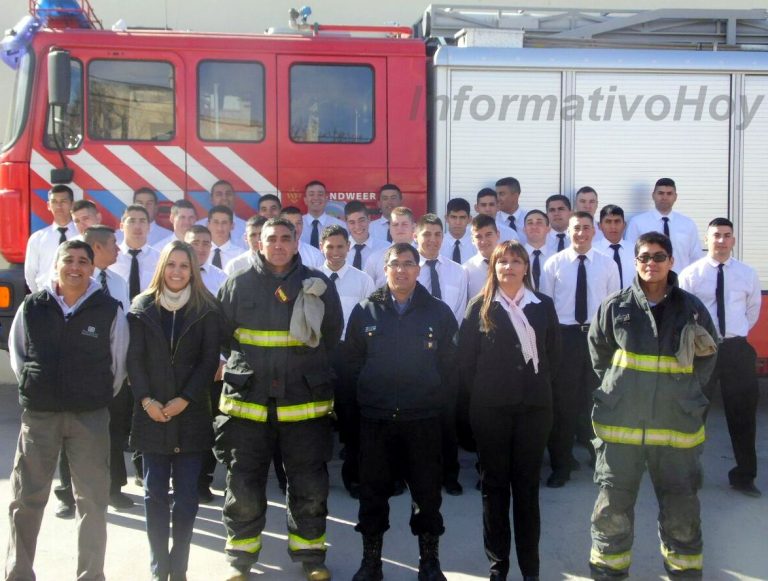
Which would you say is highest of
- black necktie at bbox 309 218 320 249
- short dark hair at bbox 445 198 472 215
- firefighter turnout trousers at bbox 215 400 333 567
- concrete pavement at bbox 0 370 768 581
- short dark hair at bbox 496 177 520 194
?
short dark hair at bbox 496 177 520 194

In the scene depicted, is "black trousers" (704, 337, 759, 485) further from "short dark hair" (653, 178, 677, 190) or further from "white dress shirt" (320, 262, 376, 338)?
"white dress shirt" (320, 262, 376, 338)

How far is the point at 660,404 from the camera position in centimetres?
391

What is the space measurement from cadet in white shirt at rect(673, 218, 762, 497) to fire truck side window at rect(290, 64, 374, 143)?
2810mm

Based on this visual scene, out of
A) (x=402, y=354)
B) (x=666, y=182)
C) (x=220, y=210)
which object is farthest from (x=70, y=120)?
(x=666, y=182)

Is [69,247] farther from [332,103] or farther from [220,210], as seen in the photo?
[332,103]

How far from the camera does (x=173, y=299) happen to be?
4059mm

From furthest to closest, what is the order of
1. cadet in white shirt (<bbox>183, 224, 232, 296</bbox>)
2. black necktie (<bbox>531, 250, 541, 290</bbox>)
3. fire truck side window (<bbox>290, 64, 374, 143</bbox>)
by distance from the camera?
fire truck side window (<bbox>290, 64, 374, 143</bbox>) → black necktie (<bbox>531, 250, 541, 290</bbox>) → cadet in white shirt (<bbox>183, 224, 232, 296</bbox>)

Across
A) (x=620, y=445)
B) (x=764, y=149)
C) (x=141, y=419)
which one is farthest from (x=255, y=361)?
(x=764, y=149)

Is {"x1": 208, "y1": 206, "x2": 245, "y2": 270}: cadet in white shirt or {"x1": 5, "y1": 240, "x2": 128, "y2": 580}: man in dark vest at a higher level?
{"x1": 208, "y1": 206, "x2": 245, "y2": 270}: cadet in white shirt

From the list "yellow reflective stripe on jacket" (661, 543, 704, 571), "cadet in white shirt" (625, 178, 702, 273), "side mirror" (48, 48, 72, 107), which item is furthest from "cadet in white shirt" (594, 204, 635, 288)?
"side mirror" (48, 48, 72, 107)

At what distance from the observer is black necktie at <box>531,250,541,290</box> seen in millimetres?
6145

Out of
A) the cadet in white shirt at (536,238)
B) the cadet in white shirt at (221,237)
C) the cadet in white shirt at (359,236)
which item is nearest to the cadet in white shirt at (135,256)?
the cadet in white shirt at (221,237)

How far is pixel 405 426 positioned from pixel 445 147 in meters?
3.26

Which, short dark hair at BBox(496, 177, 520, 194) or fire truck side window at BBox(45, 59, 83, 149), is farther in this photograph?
short dark hair at BBox(496, 177, 520, 194)
